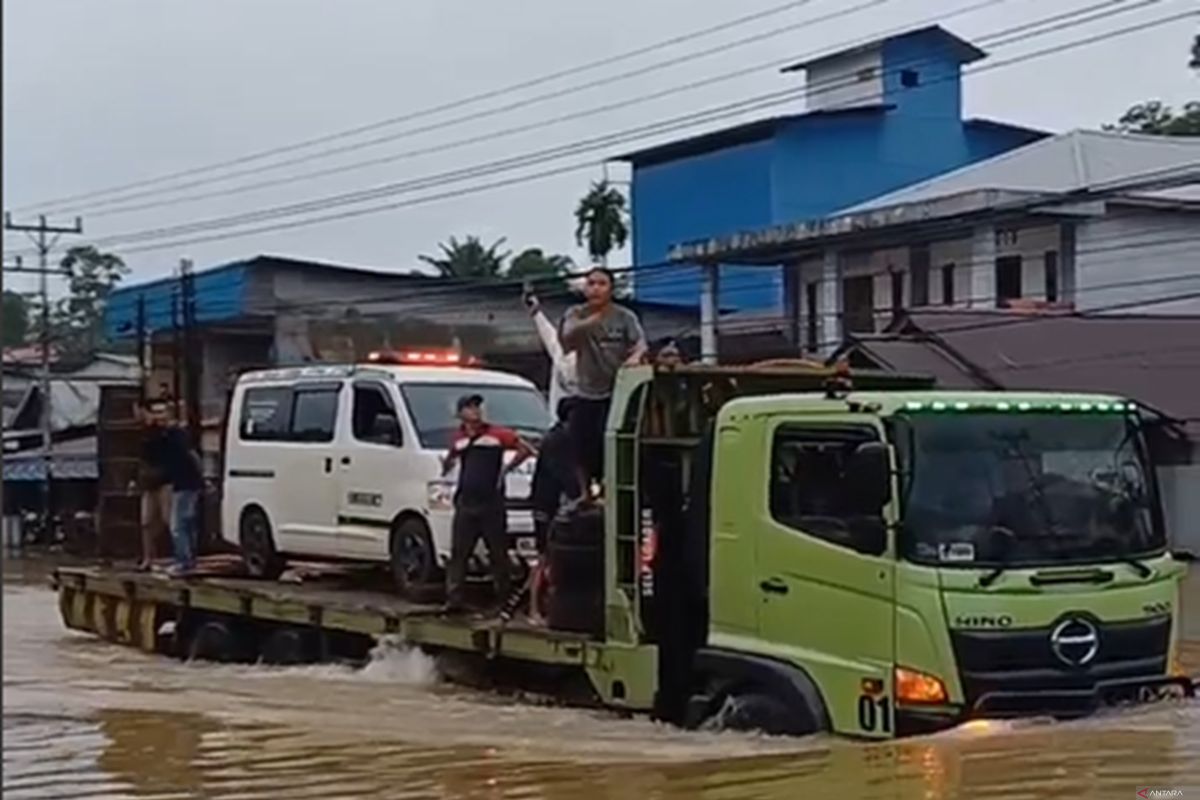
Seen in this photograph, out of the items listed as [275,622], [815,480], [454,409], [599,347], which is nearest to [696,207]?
[454,409]

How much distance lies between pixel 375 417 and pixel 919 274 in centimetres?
2131

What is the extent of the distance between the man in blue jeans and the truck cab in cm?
756

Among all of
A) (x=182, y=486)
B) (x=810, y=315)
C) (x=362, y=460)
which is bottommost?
(x=182, y=486)

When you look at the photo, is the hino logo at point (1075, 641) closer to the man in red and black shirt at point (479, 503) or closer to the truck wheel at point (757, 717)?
the truck wheel at point (757, 717)

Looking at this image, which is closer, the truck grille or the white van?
the truck grille

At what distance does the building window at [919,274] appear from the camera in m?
34.7

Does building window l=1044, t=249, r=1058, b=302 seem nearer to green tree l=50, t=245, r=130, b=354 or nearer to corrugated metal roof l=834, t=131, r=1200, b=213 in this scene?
corrugated metal roof l=834, t=131, r=1200, b=213

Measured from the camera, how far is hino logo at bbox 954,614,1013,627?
30.6 ft

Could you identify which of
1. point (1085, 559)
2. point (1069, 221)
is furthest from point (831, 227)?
point (1085, 559)

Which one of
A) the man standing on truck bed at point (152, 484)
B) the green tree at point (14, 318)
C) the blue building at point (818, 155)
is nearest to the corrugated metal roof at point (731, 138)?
the blue building at point (818, 155)

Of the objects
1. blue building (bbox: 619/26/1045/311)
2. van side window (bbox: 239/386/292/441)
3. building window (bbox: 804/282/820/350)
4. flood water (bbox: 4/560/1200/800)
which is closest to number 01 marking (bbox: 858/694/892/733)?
flood water (bbox: 4/560/1200/800)

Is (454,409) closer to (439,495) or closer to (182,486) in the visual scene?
(439,495)

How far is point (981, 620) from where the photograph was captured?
932 centimetres

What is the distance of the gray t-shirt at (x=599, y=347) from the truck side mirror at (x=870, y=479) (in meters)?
2.33
